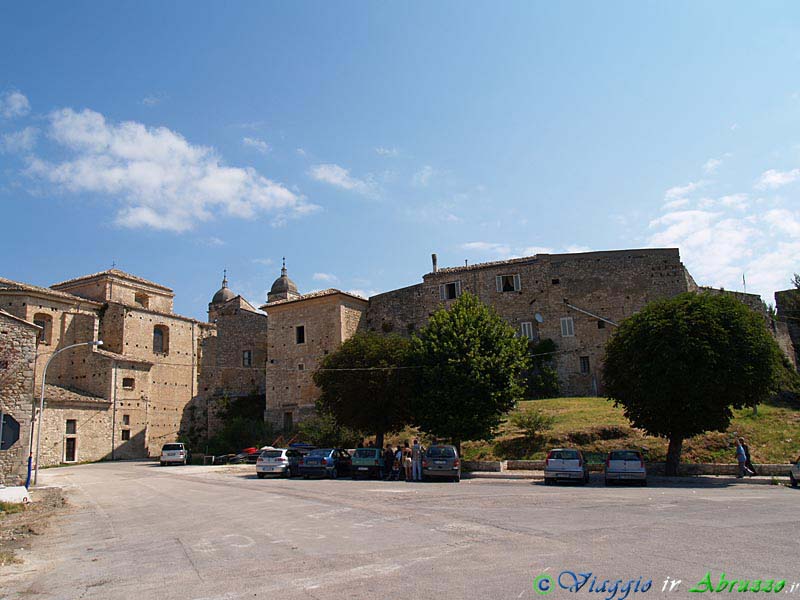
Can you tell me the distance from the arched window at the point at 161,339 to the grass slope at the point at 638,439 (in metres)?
31.3

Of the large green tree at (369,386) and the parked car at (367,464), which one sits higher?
the large green tree at (369,386)

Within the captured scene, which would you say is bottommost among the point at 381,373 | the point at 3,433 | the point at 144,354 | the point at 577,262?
the point at 3,433

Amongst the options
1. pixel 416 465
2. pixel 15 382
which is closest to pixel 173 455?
pixel 15 382

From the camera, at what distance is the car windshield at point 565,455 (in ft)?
68.1

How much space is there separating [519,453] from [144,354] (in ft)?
111

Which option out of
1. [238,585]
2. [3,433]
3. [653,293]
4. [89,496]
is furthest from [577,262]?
[238,585]

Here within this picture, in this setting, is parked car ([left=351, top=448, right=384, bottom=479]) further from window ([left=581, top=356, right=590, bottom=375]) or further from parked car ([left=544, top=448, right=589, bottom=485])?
window ([left=581, top=356, right=590, bottom=375])

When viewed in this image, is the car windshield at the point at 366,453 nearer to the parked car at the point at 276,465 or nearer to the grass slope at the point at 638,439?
the parked car at the point at 276,465

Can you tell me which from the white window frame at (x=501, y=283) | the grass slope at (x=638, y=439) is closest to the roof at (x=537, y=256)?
the white window frame at (x=501, y=283)

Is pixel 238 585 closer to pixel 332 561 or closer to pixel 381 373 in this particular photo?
pixel 332 561

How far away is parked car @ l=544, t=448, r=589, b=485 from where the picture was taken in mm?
20439

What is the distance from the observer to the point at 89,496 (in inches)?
802

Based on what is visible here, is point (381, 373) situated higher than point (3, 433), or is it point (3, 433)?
point (381, 373)

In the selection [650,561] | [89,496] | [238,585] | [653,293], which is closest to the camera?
[238,585]
